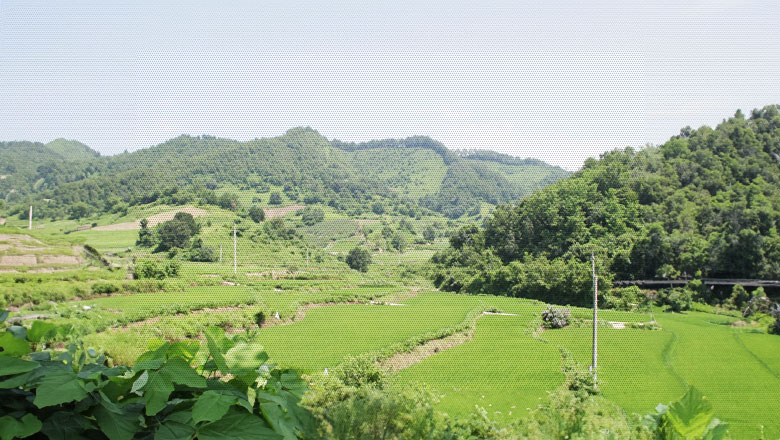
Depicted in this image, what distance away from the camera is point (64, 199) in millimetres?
6211

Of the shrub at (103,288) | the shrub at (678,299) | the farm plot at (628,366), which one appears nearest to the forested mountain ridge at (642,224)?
the shrub at (678,299)

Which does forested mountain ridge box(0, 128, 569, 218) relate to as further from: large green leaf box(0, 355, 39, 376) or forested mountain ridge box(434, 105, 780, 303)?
large green leaf box(0, 355, 39, 376)

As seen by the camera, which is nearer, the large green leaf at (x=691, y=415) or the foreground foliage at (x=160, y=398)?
the foreground foliage at (x=160, y=398)

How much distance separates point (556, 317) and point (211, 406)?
8.59 metres

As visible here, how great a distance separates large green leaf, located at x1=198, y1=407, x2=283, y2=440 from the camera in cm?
58

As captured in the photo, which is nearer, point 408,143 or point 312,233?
point 408,143

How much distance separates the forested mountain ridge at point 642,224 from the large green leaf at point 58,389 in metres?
3.49

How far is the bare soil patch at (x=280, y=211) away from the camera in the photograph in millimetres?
6523

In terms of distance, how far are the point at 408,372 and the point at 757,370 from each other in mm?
5455

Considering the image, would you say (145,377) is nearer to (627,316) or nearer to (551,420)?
(551,420)

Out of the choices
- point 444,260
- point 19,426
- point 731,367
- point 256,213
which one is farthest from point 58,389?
point 731,367

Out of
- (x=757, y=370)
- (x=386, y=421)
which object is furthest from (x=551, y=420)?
(x=757, y=370)

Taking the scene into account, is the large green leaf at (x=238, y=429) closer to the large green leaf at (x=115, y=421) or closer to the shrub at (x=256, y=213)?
the large green leaf at (x=115, y=421)

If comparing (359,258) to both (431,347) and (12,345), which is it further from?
Result: (12,345)
